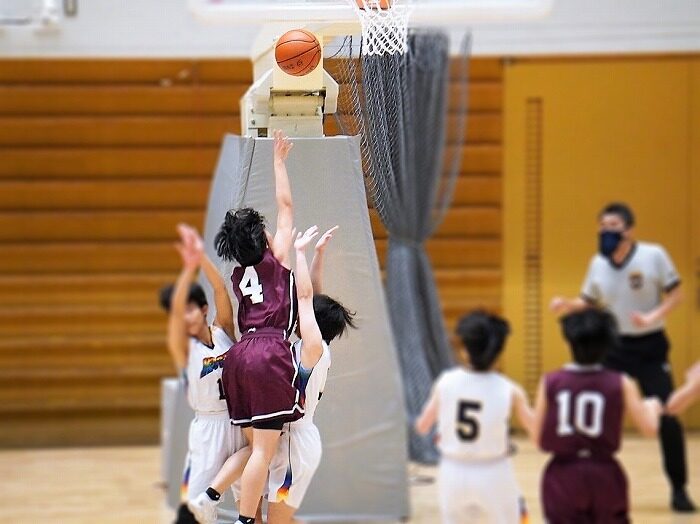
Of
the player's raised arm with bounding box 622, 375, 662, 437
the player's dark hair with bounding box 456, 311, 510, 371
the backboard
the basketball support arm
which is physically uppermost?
the backboard

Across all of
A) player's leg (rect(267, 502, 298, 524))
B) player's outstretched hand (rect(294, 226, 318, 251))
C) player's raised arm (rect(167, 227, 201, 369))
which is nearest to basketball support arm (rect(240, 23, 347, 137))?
player's outstretched hand (rect(294, 226, 318, 251))

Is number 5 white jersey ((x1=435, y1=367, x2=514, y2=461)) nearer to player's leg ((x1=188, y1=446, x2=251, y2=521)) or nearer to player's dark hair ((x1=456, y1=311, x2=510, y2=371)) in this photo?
player's dark hair ((x1=456, y1=311, x2=510, y2=371))

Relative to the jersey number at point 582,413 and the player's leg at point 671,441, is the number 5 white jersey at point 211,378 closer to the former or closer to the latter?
the jersey number at point 582,413

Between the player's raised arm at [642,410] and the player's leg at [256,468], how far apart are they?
7.23ft

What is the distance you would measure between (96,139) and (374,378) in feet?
12.8

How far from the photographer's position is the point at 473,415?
17.6 ft

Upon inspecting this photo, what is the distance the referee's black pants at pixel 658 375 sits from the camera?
744 centimetres

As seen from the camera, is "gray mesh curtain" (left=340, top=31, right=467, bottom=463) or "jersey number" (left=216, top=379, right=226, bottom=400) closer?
"jersey number" (left=216, top=379, right=226, bottom=400)

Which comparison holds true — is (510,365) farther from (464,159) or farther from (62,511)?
(62,511)

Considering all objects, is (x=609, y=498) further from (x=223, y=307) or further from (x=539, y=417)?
(x=223, y=307)

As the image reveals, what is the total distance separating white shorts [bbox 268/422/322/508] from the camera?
3217 mm

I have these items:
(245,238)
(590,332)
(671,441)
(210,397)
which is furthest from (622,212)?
(245,238)

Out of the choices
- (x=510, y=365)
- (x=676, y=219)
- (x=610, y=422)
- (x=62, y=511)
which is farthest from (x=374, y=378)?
(x=676, y=219)

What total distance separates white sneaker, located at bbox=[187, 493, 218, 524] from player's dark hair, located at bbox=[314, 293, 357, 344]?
559mm
